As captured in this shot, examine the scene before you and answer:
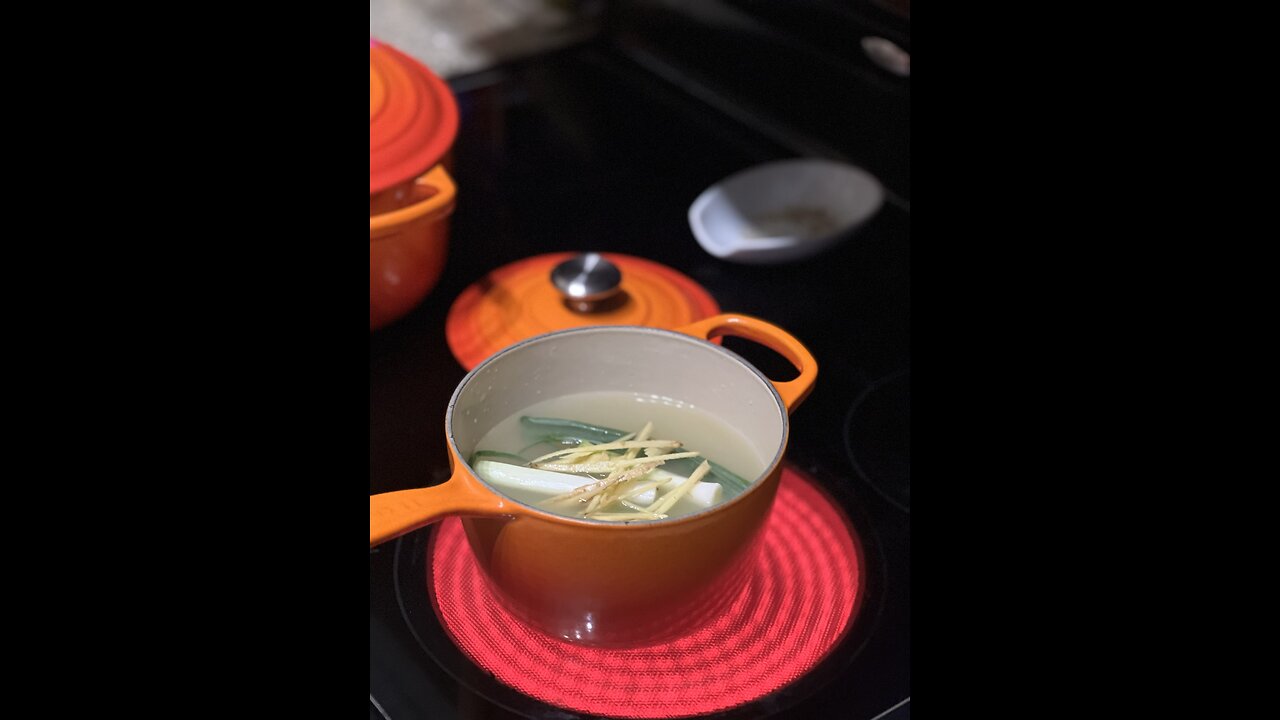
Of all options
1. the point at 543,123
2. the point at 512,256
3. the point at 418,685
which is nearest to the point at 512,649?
the point at 418,685

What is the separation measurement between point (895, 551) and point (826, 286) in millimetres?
315

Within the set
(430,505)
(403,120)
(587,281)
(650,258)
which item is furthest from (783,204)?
(430,505)

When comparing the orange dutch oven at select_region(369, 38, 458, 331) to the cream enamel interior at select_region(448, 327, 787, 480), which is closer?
the cream enamel interior at select_region(448, 327, 787, 480)

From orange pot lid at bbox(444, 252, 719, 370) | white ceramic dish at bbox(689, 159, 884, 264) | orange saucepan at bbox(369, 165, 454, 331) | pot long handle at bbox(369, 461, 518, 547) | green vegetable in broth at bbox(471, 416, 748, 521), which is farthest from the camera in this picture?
white ceramic dish at bbox(689, 159, 884, 264)

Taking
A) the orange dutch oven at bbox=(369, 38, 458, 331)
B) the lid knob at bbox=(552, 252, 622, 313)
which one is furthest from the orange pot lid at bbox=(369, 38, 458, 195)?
the lid knob at bbox=(552, 252, 622, 313)

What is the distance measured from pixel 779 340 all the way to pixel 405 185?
0.31 m

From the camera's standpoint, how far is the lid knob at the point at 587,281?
34.1 inches

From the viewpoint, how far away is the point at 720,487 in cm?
63

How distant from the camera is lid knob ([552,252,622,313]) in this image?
865mm

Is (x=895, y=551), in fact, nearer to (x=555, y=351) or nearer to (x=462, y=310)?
(x=555, y=351)

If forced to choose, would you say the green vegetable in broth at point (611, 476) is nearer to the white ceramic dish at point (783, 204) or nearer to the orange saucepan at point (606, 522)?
the orange saucepan at point (606, 522)

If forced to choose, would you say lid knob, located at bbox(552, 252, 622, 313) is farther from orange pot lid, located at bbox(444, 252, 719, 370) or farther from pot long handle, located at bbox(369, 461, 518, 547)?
pot long handle, located at bbox(369, 461, 518, 547)

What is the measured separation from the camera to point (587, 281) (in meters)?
0.87

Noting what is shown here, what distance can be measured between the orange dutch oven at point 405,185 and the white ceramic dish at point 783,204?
263 millimetres
